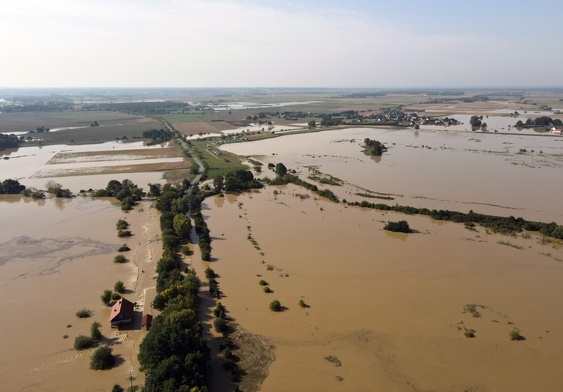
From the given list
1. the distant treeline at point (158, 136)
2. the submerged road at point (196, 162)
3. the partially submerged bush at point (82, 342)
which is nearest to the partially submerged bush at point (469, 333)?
the partially submerged bush at point (82, 342)

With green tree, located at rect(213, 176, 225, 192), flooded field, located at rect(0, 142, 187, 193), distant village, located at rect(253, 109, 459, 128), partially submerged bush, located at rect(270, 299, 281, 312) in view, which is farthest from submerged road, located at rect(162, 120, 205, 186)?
distant village, located at rect(253, 109, 459, 128)

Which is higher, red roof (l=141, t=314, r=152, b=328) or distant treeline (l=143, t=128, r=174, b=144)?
distant treeline (l=143, t=128, r=174, b=144)

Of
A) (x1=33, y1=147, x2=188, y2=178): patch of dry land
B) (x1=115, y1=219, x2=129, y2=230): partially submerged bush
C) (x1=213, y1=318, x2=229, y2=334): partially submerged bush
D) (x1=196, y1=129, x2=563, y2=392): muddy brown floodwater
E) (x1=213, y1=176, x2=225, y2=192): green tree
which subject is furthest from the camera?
(x1=33, y1=147, x2=188, y2=178): patch of dry land

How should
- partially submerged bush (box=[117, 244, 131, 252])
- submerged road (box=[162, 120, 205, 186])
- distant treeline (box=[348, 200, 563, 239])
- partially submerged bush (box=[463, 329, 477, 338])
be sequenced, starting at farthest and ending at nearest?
submerged road (box=[162, 120, 205, 186])
distant treeline (box=[348, 200, 563, 239])
partially submerged bush (box=[117, 244, 131, 252])
partially submerged bush (box=[463, 329, 477, 338])

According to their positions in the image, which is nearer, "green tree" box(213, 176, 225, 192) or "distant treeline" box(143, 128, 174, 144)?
"green tree" box(213, 176, 225, 192)

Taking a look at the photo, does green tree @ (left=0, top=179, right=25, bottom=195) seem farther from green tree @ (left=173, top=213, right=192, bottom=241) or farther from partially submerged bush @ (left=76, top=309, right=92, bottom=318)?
partially submerged bush @ (left=76, top=309, right=92, bottom=318)

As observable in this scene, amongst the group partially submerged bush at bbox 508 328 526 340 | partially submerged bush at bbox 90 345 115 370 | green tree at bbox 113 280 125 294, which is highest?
green tree at bbox 113 280 125 294

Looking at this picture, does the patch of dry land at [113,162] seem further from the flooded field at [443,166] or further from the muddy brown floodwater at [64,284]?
the muddy brown floodwater at [64,284]
